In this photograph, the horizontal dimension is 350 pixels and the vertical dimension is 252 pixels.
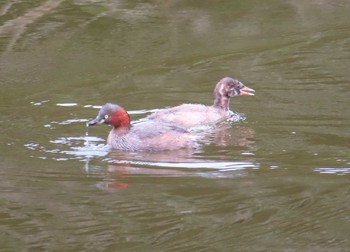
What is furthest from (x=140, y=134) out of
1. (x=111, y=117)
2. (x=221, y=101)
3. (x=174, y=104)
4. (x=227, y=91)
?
(x=227, y=91)

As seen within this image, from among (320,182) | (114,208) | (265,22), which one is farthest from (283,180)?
(265,22)

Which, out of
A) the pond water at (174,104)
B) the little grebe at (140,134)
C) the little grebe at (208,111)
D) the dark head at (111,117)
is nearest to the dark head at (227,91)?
the little grebe at (208,111)

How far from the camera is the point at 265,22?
14.8m

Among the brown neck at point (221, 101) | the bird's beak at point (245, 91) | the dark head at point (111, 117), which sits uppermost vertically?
the dark head at point (111, 117)

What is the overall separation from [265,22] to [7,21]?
356 cm

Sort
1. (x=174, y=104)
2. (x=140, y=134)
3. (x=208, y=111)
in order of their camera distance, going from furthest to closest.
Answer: (x=174, y=104) < (x=208, y=111) < (x=140, y=134)

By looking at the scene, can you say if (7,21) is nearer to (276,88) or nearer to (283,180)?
(276,88)

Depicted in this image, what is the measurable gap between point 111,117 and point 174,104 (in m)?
1.45

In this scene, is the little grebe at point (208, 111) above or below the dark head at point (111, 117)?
below

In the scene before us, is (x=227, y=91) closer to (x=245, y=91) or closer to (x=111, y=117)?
(x=245, y=91)

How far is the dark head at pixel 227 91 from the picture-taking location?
11.3 m

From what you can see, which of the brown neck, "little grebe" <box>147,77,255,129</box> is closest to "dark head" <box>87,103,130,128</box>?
"little grebe" <box>147,77,255,129</box>

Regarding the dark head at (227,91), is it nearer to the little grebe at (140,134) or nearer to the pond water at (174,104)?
the pond water at (174,104)

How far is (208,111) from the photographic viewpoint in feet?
35.8
